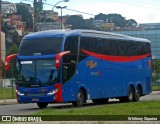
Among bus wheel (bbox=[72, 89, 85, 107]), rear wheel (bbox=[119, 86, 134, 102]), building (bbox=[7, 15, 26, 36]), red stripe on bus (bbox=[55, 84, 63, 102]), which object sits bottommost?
building (bbox=[7, 15, 26, 36])

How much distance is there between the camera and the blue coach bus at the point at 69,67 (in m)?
24.8

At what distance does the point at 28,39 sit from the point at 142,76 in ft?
→ 35.0

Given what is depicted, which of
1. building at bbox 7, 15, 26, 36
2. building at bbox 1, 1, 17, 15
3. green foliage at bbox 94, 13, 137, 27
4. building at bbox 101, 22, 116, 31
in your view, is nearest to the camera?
building at bbox 101, 22, 116, 31

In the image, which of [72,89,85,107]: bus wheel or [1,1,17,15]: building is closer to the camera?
[72,89,85,107]: bus wheel

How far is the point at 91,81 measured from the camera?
27.6m

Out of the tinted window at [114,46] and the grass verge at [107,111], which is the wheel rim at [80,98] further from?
the grass verge at [107,111]

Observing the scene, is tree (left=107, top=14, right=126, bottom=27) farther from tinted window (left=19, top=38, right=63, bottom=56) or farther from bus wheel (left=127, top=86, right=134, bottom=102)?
tinted window (left=19, top=38, right=63, bottom=56)

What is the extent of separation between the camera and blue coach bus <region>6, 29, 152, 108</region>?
2478 centimetres

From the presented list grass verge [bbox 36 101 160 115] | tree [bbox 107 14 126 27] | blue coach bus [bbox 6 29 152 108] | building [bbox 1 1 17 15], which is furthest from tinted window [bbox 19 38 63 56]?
building [bbox 1 1 17 15]

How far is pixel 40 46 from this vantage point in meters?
25.3

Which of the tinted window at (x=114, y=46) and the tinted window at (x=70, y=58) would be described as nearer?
the tinted window at (x=70, y=58)

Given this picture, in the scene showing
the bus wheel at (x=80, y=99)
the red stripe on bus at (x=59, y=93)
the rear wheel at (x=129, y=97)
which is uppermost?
the red stripe on bus at (x=59, y=93)

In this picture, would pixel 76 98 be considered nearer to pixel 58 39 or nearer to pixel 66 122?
pixel 58 39

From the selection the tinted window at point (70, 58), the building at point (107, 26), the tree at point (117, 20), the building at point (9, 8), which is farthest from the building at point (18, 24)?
the tinted window at point (70, 58)
